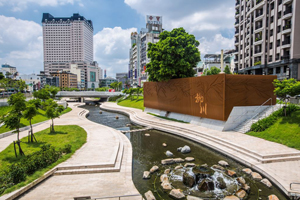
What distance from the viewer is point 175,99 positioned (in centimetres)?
2919

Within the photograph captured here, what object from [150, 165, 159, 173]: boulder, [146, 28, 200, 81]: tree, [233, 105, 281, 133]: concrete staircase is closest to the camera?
[150, 165, 159, 173]: boulder

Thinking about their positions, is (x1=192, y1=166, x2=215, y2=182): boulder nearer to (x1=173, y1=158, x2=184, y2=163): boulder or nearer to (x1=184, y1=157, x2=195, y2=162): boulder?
(x1=184, y1=157, x2=195, y2=162): boulder

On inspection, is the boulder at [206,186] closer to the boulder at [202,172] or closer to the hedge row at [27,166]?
the boulder at [202,172]

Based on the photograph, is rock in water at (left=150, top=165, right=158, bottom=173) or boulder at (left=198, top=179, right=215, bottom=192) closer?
boulder at (left=198, top=179, right=215, bottom=192)

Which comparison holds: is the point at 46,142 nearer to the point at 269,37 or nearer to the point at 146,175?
the point at 146,175

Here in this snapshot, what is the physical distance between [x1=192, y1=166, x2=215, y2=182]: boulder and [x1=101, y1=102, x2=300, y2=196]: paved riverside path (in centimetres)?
299

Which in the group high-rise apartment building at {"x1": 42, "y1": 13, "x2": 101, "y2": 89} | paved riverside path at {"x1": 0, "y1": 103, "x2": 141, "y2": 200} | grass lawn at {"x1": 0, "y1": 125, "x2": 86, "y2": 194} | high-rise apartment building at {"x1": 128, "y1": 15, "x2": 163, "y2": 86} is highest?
high-rise apartment building at {"x1": 42, "y1": 13, "x2": 101, "y2": 89}

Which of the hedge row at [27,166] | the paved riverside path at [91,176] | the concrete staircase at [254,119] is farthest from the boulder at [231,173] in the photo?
the hedge row at [27,166]

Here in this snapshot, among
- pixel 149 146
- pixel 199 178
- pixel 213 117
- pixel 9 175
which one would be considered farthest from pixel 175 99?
pixel 9 175

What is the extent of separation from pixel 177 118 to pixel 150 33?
213 ft

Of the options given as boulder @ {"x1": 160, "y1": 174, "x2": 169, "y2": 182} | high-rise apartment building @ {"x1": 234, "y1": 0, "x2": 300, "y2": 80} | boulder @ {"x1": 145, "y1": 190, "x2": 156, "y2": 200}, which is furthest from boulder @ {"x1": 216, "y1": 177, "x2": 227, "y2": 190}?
high-rise apartment building @ {"x1": 234, "y1": 0, "x2": 300, "y2": 80}

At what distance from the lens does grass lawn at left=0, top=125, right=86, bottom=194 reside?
11.1m

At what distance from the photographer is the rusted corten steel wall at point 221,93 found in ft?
67.9

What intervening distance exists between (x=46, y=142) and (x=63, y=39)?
18976 centimetres
